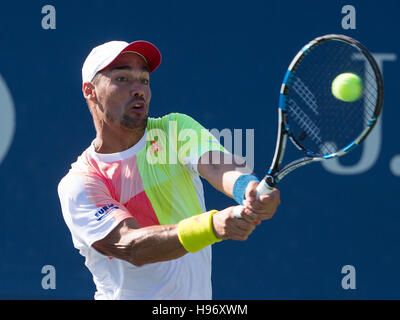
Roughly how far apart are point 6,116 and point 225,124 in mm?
1383

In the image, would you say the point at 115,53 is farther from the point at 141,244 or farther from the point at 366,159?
the point at 366,159

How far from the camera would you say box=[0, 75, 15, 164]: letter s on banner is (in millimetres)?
4922

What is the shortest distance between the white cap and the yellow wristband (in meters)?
0.92

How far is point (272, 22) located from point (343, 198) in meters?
1.18

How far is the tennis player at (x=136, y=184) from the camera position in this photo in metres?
3.08

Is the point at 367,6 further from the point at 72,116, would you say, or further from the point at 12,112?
the point at 12,112

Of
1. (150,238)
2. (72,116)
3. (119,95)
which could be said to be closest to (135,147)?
(119,95)

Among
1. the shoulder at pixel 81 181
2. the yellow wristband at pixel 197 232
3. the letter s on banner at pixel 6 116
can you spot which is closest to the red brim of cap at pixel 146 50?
the shoulder at pixel 81 181

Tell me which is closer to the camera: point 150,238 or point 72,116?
point 150,238

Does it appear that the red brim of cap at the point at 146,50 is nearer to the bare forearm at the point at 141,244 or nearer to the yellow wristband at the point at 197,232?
the bare forearm at the point at 141,244

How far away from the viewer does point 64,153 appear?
4918 millimetres

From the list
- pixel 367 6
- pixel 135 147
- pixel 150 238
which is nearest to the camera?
pixel 150 238

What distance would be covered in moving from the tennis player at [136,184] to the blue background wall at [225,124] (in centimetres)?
138

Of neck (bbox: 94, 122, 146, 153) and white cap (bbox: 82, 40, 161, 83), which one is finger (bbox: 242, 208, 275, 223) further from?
white cap (bbox: 82, 40, 161, 83)
